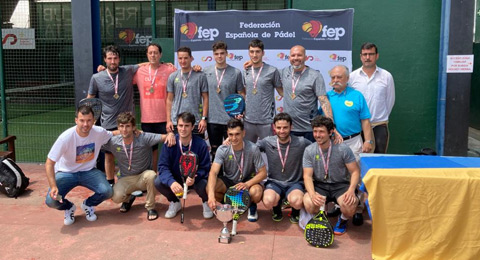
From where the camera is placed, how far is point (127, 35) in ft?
61.3

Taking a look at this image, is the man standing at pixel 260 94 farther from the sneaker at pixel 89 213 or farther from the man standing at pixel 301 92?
the sneaker at pixel 89 213

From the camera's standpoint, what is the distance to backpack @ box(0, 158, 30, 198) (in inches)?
237

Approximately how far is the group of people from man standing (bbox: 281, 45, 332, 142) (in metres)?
0.01

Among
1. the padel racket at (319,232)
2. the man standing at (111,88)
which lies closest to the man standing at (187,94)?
the man standing at (111,88)

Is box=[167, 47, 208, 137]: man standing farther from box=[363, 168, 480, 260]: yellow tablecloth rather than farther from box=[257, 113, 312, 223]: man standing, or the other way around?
box=[363, 168, 480, 260]: yellow tablecloth

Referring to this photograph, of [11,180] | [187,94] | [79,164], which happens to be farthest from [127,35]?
[79,164]

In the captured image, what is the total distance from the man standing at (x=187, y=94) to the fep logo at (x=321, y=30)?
5.91 ft

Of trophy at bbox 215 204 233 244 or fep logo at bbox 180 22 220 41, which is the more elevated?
fep logo at bbox 180 22 220 41

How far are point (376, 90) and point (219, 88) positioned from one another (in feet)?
6.18

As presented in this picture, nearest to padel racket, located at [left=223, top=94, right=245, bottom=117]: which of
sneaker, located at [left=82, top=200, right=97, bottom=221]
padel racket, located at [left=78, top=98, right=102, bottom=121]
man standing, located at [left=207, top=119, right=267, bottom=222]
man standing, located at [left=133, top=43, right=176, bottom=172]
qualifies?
man standing, located at [left=207, top=119, right=267, bottom=222]

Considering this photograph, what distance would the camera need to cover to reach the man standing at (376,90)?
18.3 ft

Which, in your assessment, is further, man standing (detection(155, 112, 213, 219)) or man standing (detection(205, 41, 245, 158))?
man standing (detection(205, 41, 245, 158))

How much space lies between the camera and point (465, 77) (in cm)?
662

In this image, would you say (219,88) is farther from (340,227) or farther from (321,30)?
(340,227)
